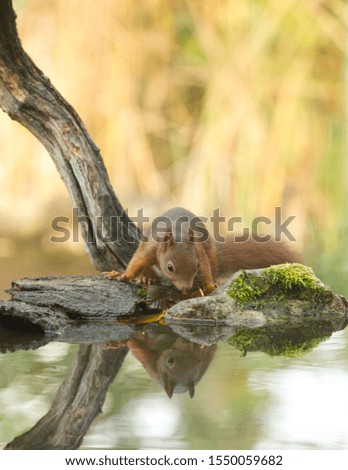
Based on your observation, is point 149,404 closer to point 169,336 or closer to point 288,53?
point 169,336

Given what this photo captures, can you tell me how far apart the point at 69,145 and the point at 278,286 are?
91cm

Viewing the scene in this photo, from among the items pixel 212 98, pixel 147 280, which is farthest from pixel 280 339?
pixel 212 98

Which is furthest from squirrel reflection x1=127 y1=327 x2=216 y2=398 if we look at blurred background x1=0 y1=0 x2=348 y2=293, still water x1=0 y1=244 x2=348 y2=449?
blurred background x1=0 y1=0 x2=348 y2=293

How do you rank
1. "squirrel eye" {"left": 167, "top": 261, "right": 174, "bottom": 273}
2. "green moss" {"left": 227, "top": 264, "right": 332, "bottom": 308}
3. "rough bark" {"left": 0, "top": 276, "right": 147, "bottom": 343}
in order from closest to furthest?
"rough bark" {"left": 0, "top": 276, "right": 147, "bottom": 343} → "green moss" {"left": 227, "top": 264, "right": 332, "bottom": 308} → "squirrel eye" {"left": 167, "top": 261, "right": 174, "bottom": 273}

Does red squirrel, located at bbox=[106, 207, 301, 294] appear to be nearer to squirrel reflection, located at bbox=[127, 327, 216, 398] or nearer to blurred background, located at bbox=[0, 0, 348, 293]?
squirrel reflection, located at bbox=[127, 327, 216, 398]

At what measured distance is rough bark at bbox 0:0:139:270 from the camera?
2846 mm

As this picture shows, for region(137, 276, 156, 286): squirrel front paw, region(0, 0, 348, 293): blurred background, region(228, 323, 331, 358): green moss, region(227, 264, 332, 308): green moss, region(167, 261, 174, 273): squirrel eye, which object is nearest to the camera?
region(228, 323, 331, 358): green moss

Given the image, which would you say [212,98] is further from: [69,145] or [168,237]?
[168,237]

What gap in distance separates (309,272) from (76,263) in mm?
1973

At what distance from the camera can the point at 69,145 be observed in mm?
2996

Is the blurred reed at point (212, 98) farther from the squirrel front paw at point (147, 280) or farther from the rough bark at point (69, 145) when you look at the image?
the squirrel front paw at point (147, 280)

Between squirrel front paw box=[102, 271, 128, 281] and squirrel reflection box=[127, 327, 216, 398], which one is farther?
squirrel front paw box=[102, 271, 128, 281]

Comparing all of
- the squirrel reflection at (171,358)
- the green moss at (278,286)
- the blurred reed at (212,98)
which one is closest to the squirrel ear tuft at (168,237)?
the green moss at (278,286)

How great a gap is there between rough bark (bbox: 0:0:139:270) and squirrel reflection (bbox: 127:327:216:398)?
Answer: 2.34 ft
